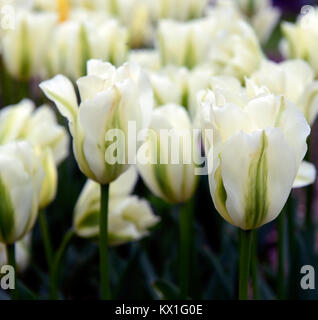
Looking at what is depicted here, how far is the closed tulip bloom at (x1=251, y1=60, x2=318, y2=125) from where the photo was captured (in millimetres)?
922

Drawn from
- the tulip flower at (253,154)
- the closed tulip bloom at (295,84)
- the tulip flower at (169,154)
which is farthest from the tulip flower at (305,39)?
the tulip flower at (253,154)

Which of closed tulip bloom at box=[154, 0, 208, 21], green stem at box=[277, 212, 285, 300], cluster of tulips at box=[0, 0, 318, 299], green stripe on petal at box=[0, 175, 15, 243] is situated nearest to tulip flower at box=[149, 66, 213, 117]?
cluster of tulips at box=[0, 0, 318, 299]

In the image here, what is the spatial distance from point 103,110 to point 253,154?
173 millimetres

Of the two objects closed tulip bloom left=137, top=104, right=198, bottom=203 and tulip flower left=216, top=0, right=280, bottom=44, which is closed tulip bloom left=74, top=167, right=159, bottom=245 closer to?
closed tulip bloom left=137, top=104, right=198, bottom=203

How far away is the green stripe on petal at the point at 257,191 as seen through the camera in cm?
68

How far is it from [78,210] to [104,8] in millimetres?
1035

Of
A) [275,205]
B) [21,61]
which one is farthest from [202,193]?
[275,205]

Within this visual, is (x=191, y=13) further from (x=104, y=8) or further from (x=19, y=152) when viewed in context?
(x=19, y=152)

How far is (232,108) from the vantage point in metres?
0.66

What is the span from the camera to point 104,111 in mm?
753

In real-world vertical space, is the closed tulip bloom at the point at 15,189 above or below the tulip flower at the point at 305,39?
below

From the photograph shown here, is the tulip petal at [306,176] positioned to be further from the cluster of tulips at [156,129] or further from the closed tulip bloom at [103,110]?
the closed tulip bloom at [103,110]

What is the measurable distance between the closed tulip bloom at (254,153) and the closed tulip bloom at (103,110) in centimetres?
11

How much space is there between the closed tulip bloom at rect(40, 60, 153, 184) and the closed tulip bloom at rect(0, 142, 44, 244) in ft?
0.32
